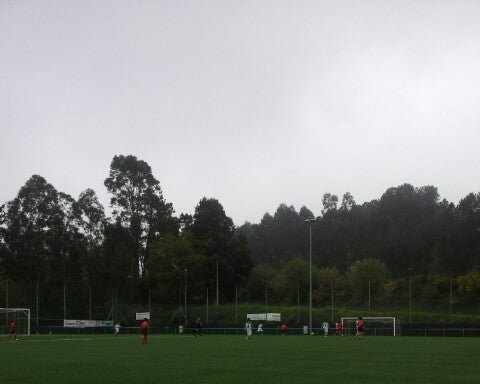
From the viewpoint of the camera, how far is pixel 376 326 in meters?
61.3

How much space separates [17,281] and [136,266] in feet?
49.8

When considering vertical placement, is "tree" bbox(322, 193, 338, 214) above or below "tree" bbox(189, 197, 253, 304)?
above

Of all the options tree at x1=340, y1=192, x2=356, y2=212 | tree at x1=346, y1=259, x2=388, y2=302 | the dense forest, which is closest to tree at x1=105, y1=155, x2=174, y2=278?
the dense forest

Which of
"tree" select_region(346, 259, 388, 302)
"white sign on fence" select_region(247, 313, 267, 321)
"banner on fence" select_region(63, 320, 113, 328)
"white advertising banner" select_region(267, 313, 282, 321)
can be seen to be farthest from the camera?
"tree" select_region(346, 259, 388, 302)

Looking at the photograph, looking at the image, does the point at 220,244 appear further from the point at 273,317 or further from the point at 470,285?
the point at 470,285

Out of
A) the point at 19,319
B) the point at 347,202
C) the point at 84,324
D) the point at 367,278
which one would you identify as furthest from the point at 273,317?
the point at 347,202

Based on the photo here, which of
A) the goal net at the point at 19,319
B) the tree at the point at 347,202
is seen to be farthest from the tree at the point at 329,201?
the goal net at the point at 19,319

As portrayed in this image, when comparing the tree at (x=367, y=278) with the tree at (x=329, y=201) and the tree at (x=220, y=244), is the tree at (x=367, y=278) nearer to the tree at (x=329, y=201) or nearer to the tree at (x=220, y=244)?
the tree at (x=220, y=244)

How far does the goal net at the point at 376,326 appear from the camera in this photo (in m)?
58.0

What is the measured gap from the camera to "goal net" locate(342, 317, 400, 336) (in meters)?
58.0

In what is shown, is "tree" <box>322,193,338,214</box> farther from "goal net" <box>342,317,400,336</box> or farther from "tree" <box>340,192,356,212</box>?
"goal net" <box>342,317,400,336</box>

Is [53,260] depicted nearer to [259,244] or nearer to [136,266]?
[136,266]

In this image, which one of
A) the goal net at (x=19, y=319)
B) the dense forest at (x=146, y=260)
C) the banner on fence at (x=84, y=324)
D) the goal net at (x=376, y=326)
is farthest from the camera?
the dense forest at (x=146, y=260)

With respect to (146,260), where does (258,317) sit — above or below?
below
